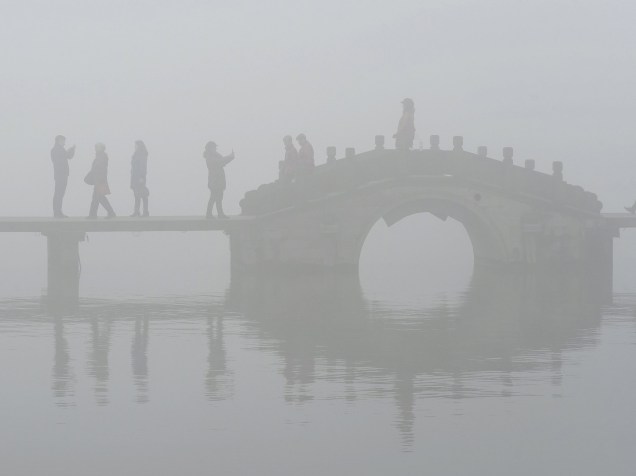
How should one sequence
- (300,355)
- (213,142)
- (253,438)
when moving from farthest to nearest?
(213,142) → (300,355) → (253,438)

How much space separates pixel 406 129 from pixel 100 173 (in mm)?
7064

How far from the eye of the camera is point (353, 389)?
12.8 m

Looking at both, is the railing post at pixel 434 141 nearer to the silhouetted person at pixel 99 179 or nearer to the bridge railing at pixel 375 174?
the bridge railing at pixel 375 174

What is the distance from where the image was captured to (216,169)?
93.2 ft

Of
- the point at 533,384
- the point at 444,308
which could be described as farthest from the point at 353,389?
the point at 444,308

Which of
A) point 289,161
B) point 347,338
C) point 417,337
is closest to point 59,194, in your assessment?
point 289,161

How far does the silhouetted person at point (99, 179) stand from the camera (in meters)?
28.7

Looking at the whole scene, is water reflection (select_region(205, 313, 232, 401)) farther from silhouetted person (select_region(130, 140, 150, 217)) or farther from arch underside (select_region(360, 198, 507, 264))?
arch underside (select_region(360, 198, 507, 264))

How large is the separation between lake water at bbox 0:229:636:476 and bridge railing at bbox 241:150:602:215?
8277mm

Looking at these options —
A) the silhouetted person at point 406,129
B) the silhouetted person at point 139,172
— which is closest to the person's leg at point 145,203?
the silhouetted person at point 139,172

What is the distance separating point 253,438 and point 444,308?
11785 mm

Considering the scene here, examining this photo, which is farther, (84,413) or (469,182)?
(469,182)

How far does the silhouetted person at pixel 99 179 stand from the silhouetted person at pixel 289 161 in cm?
401

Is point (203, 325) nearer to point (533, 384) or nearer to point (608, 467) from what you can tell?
point (533, 384)
